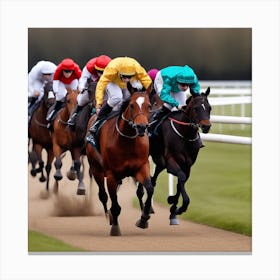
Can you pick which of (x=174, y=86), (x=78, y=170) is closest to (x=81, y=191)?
(x=78, y=170)

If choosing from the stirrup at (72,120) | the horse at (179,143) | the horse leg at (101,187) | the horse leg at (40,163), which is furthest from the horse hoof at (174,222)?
the horse leg at (40,163)

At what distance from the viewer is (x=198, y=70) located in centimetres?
1466

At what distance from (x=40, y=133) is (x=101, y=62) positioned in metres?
2.44

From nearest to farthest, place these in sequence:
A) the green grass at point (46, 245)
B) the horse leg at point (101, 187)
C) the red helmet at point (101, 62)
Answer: the green grass at point (46, 245), the horse leg at point (101, 187), the red helmet at point (101, 62)

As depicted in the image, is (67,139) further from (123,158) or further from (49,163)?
(123,158)

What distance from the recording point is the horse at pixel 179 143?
1405 cm

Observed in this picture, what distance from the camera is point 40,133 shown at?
57.0ft

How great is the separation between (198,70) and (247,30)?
678 millimetres

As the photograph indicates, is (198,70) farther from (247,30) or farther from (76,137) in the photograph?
(76,137)

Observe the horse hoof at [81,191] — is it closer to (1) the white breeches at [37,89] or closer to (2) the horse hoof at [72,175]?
(2) the horse hoof at [72,175]

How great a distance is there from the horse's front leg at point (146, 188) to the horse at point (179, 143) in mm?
272

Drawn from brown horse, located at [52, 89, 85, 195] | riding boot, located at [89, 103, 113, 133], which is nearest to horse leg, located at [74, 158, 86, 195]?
brown horse, located at [52, 89, 85, 195]

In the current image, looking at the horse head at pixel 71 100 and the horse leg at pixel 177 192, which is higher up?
the horse head at pixel 71 100

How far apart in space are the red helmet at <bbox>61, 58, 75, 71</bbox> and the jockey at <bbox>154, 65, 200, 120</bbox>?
1.45m
